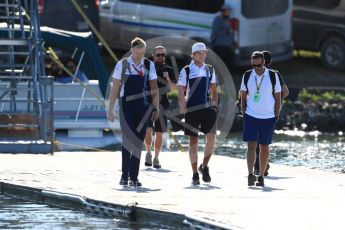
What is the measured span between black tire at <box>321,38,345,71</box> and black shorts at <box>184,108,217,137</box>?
646 inches

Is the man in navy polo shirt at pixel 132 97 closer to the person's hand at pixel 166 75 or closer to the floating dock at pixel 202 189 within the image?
the floating dock at pixel 202 189

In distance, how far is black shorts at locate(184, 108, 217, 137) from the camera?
50.1 ft

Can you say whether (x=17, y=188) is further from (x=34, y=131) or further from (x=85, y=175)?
(x=34, y=131)

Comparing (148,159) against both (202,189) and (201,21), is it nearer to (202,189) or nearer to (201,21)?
(202,189)

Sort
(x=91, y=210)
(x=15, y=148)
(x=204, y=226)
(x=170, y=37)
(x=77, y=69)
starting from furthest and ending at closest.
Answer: (x=170, y=37), (x=77, y=69), (x=15, y=148), (x=91, y=210), (x=204, y=226)

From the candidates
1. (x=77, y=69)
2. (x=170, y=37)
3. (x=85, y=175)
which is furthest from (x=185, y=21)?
(x=85, y=175)

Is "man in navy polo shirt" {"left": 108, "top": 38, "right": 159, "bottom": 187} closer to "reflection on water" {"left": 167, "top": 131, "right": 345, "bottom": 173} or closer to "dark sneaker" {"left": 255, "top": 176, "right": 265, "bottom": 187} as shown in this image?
"dark sneaker" {"left": 255, "top": 176, "right": 265, "bottom": 187}

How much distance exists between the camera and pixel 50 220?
45.3 ft

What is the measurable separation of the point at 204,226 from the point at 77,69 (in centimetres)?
1255

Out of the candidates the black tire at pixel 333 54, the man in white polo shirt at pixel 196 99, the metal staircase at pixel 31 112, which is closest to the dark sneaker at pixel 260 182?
the man in white polo shirt at pixel 196 99

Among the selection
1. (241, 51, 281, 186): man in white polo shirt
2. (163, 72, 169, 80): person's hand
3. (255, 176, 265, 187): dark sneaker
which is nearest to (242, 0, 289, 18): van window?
(163, 72, 169, 80): person's hand

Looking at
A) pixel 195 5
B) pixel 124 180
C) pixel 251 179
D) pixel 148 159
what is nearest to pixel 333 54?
pixel 195 5

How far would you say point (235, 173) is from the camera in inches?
665

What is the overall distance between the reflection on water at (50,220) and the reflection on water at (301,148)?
21.1 feet
